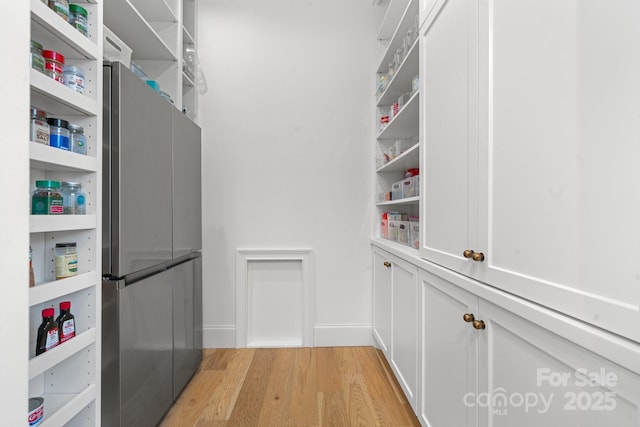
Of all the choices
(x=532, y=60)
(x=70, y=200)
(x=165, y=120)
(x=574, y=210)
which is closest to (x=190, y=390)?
(x=70, y=200)

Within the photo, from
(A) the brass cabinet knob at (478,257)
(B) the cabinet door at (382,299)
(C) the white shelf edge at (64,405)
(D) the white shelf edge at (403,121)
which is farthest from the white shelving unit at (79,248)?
(B) the cabinet door at (382,299)

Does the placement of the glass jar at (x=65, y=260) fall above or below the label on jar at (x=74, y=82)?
below

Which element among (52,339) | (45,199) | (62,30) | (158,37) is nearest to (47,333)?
(52,339)

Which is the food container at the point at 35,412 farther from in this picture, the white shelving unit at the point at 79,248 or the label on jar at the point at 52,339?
the label on jar at the point at 52,339

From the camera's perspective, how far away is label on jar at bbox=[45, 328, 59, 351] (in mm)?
1003

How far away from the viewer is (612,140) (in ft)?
1.81

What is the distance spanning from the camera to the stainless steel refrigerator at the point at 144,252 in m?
1.26

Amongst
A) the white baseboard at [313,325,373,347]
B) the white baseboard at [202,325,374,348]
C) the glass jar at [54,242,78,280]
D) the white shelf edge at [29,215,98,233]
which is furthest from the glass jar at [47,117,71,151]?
the white baseboard at [313,325,373,347]

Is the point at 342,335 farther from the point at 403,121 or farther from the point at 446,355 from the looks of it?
the point at 403,121

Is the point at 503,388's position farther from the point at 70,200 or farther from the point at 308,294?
the point at 308,294

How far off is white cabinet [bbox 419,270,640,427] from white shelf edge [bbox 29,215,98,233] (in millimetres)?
1296

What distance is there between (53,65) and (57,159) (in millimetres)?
310

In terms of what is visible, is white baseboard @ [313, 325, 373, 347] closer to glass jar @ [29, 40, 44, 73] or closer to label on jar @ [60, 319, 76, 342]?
label on jar @ [60, 319, 76, 342]

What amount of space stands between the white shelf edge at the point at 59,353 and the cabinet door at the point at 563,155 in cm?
132
